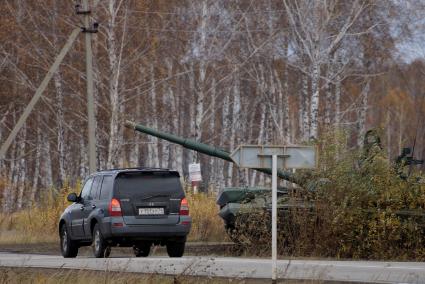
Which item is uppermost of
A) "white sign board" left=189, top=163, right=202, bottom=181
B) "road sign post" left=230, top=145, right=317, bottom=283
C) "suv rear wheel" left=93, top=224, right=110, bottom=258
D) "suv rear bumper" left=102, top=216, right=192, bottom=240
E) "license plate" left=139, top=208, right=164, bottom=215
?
A: "white sign board" left=189, top=163, right=202, bottom=181

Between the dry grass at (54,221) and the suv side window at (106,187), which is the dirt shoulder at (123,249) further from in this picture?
the suv side window at (106,187)

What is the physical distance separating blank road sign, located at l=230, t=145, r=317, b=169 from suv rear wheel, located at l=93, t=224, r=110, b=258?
6.53 m

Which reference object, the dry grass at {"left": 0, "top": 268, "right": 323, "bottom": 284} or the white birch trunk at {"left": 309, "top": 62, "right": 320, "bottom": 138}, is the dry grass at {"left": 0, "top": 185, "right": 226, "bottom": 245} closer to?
the white birch trunk at {"left": 309, "top": 62, "right": 320, "bottom": 138}

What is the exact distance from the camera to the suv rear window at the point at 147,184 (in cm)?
2273

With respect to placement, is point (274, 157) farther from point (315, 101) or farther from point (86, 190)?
point (315, 101)

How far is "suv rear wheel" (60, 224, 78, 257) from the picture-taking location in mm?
24344

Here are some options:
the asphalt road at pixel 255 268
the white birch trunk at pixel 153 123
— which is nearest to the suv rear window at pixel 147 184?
the asphalt road at pixel 255 268

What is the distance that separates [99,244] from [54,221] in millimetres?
11434

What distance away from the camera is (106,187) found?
2303cm

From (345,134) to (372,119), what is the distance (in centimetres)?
5621

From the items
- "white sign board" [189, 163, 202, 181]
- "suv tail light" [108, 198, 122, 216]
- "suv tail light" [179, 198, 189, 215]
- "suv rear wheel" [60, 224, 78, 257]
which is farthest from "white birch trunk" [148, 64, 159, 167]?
"suv tail light" [108, 198, 122, 216]

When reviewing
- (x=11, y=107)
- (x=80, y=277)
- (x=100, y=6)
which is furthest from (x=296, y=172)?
(x=11, y=107)

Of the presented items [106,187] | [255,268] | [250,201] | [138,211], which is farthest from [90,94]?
[255,268]

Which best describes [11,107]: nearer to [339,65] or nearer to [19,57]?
[19,57]
